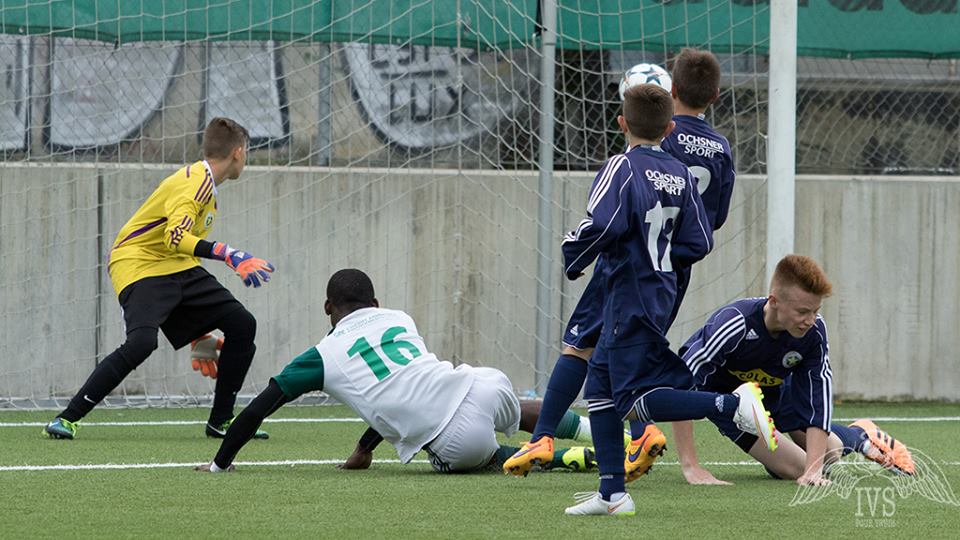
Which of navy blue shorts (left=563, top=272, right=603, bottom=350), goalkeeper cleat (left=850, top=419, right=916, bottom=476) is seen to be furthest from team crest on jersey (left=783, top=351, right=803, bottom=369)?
navy blue shorts (left=563, top=272, right=603, bottom=350)

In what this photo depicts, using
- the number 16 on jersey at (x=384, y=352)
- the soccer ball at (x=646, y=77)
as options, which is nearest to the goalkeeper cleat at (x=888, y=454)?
the number 16 on jersey at (x=384, y=352)

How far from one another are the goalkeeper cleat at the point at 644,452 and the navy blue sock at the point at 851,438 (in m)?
1.22

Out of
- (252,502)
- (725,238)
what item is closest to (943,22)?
(725,238)

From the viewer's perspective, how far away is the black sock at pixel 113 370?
22.9ft

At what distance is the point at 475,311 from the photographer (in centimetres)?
945

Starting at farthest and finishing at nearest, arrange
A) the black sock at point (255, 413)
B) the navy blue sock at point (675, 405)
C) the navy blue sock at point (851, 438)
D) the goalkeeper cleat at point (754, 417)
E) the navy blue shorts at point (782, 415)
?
the navy blue sock at point (851, 438)
the navy blue shorts at point (782, 415)
the black sock at point (255, 413)
the navy blue sock at point (675, 405)
the goalkeeper cleat at point (754, 417)

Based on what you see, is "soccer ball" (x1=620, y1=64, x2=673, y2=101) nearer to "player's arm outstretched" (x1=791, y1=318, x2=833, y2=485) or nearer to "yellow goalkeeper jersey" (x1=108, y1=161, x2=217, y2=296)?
"player's arm outstretched" (x1=791, y1=318, x2=833, y2=485)

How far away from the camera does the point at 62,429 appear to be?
692 centimetres

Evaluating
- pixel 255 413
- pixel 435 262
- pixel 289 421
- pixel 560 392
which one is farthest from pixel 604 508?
pixel 435 262

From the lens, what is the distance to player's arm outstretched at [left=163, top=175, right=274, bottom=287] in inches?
265

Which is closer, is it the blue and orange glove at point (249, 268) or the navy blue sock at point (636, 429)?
the navy blue sock at point (636, 429)

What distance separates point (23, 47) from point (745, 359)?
532 cm

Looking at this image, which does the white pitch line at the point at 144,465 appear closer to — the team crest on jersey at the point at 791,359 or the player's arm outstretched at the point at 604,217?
the team crest on jersey at the point at 791,359

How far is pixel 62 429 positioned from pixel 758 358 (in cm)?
340
